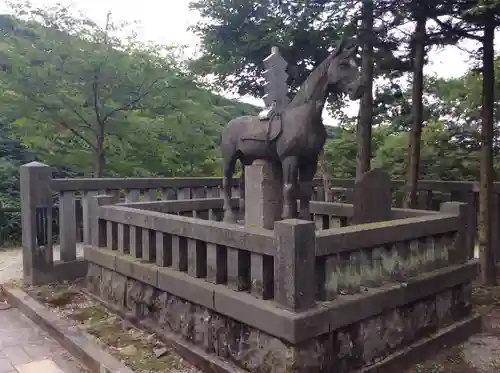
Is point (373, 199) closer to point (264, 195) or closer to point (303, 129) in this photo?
point (303, 129)

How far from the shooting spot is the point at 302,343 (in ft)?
10.4

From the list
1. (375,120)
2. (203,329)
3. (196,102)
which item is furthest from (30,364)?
(375,120)

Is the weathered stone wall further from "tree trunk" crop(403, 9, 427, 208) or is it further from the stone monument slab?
"tree trunk" crop(403, 9, 427, 208)

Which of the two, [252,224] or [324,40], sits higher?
[324,40]

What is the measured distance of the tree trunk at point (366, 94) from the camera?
21.5ft

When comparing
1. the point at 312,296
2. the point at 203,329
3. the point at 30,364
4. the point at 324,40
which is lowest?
the point at 30,364

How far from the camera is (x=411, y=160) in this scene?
6.68 m

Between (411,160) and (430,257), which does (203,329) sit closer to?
(430,257)

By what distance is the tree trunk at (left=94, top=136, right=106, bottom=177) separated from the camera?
959 cm

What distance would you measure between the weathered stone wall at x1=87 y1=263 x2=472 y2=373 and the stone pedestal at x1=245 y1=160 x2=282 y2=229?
1.33 metres

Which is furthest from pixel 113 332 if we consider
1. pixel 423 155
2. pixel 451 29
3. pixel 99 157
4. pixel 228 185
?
pixel 423 155

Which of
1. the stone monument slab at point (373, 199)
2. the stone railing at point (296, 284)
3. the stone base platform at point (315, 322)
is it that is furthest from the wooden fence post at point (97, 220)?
the stone monument slab at point (373, 199)

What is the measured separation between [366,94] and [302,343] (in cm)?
502

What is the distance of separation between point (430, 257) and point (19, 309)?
181 inches
